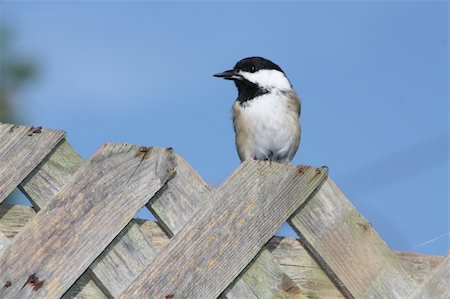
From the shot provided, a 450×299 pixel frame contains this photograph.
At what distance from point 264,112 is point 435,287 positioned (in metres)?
2.96

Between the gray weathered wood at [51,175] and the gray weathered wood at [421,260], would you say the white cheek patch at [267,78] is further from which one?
the gray weathered wood at [51,175]

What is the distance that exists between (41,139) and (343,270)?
0.85 meters

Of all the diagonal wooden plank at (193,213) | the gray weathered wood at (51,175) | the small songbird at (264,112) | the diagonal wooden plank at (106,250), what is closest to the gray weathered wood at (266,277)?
the diagonal wooden plank at (193,213)

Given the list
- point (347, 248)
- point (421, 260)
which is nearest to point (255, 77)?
point (421, 260)

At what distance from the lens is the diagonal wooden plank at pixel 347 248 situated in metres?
2.80

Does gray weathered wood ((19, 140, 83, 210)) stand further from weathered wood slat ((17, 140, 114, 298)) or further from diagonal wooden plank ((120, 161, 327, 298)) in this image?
diagonal wooden plank ((120, 161, 327, 298))

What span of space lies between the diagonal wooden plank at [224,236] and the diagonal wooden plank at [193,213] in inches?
1.2

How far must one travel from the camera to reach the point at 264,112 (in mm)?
5754

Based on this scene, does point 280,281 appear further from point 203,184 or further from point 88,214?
point 88,214

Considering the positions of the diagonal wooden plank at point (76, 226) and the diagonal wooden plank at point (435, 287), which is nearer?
the diagonal wooden plank at point (76, 226)

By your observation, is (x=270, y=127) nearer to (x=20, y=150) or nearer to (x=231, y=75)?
(x=231, y=75)

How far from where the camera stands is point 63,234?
106 inches

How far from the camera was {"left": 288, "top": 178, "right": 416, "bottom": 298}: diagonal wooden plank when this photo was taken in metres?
2.80

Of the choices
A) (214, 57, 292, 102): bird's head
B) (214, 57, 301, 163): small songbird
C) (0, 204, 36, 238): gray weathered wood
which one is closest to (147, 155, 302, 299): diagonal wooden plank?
(0, 204, 36, 238): gray weathered wood
